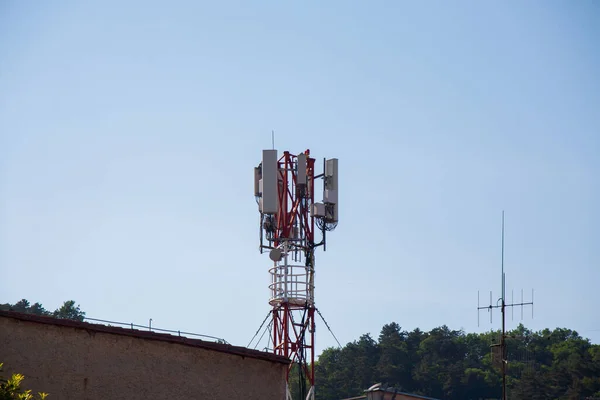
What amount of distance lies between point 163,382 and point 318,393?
92.1 m

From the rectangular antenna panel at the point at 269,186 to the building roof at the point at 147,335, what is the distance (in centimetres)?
1259

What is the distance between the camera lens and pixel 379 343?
5305 inches

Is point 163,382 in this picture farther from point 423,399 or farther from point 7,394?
point 423,399

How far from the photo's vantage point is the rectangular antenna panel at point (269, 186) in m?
39.9

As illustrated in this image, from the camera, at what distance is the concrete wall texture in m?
24.7

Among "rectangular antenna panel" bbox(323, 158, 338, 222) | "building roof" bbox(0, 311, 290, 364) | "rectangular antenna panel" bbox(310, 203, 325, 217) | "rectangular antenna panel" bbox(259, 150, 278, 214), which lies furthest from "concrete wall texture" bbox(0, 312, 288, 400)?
"rectangular antenna panel" bbox(323, 158, 338, 222)

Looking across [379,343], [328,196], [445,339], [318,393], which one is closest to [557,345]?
[445,339]

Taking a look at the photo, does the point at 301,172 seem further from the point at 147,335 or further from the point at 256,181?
the point at 147,335

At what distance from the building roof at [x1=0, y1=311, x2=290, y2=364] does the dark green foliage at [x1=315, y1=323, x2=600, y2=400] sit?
8840 centimetres

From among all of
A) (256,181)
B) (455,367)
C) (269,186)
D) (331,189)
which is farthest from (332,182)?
(455,367)

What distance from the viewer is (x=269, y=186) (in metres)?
40.0

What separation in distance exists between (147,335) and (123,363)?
0.83m

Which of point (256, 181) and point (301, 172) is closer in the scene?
point (301, 172)

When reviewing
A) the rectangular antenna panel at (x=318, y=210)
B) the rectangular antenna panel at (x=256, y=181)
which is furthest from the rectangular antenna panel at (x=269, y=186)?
the rectangular antenna panel at (x=318, y=210)
